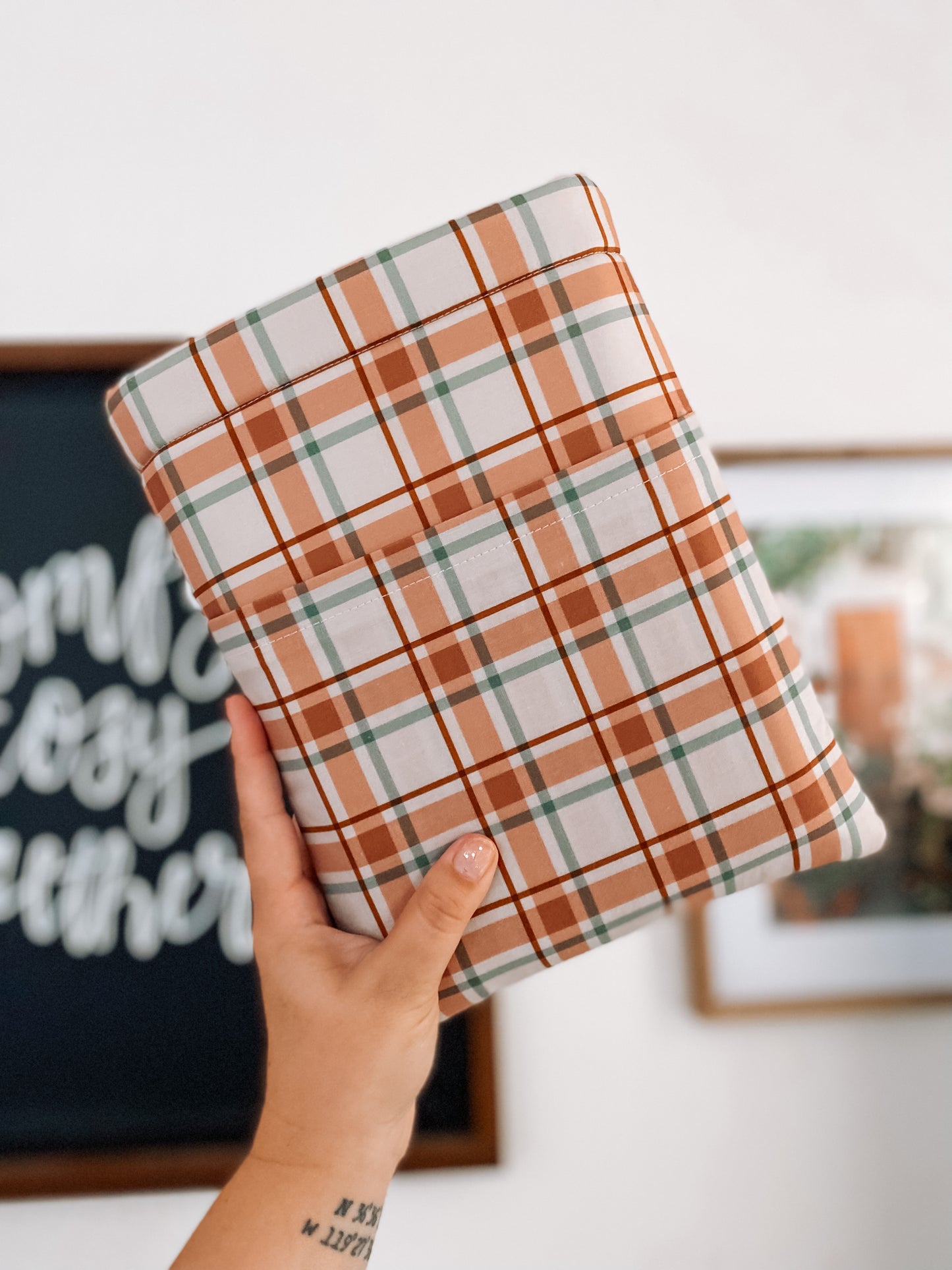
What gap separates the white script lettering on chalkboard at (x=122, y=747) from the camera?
87cm

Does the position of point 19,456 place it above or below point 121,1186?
above

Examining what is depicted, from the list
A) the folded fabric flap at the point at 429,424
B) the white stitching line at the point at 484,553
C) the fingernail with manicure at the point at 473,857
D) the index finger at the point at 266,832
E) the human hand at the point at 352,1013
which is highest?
the folded fabric flap at the point at 429,424

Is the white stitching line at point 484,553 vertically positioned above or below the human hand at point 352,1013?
above

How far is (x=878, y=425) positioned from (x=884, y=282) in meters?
0.16

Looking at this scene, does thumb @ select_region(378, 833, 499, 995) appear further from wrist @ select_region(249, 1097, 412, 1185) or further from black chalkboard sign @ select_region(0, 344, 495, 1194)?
black chalkboard sign @ select_region(0, 344, 495, 1194)

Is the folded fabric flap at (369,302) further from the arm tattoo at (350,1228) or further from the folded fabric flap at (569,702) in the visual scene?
the arm tattoo at (350,1228)

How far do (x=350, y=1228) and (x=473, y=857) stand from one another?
0.83 feet

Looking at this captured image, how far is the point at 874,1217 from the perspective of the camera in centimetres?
93

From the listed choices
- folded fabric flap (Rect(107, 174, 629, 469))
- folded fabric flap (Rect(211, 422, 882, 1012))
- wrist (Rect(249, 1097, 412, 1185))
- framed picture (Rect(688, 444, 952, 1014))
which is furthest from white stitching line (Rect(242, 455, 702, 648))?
framed picture (Rect(688, 444, 952, 1014))

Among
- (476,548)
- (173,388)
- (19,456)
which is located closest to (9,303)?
(19,456)

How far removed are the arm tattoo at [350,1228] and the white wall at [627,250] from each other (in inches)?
14.1

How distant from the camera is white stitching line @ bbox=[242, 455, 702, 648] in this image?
51 centimetres

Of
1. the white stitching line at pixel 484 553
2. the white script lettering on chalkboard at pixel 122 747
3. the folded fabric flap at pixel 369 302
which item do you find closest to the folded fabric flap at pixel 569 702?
the white stitching line at pixel 484 553

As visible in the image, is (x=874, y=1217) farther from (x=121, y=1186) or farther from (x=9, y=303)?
(x=9, y=303)
